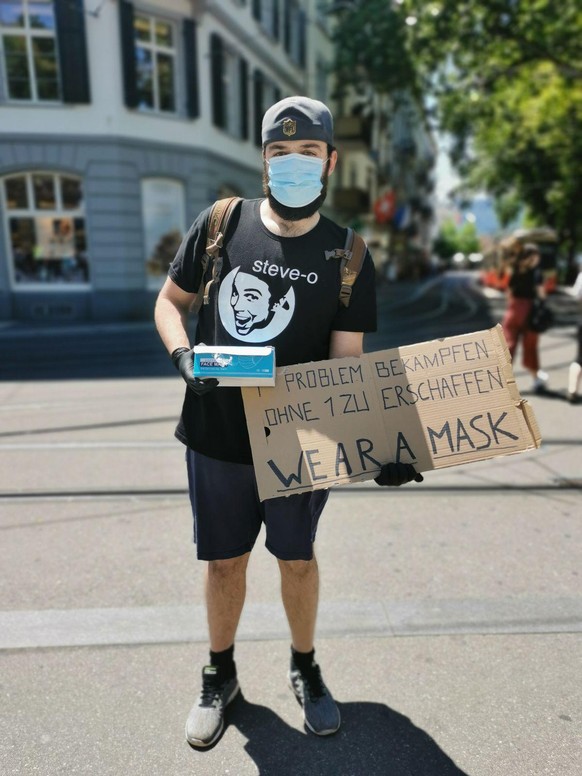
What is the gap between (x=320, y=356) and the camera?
206 centimetres

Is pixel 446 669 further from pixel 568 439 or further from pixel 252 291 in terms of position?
pixel 568 439

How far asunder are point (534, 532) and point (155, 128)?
1485 centimetres

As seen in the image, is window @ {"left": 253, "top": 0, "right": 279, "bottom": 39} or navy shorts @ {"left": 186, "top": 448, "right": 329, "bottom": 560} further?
window @ {"left": 253, "top": 0, "right": 279, "bottom": 39}

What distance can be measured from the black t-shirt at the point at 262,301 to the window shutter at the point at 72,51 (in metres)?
14.4

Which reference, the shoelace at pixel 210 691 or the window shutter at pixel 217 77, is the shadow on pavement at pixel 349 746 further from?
the window shutter at pixel 217 77

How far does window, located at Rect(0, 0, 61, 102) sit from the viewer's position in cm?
1409

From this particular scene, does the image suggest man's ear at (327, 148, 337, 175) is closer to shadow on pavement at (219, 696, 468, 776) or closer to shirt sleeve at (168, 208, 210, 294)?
shirt sleeve at (168, 208, 210, 294)

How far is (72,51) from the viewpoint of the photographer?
46.0ft

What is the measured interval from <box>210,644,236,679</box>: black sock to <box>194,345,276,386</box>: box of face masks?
109 centimetres

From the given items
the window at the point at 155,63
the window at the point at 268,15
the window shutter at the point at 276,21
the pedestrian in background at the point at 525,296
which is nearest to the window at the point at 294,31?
the window shutter at the point at 276,21

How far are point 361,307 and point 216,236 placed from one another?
52 centimetres

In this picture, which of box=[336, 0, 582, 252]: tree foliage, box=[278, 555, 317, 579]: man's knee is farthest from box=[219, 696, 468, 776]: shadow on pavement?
box=[336, 0, 582, 252]: tree foliage

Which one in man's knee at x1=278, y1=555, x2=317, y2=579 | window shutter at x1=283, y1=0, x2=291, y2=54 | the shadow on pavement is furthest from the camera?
window shutter at x1=283, y1=0, x2=291, y2=54

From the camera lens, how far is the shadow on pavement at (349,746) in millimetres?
1983
